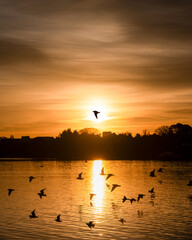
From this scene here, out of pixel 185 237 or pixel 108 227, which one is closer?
pixel 185 237

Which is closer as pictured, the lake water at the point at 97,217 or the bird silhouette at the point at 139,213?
the lake water at the point at 97,217

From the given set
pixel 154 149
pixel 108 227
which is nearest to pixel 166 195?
pixel 108 227

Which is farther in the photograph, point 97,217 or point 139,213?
point 139,213

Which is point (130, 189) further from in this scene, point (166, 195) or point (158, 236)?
point (158, 236)

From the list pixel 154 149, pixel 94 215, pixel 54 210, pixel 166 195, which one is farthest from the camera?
pixel 154 149

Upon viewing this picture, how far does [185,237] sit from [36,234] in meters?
11.9

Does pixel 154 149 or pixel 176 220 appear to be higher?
pixel 154 149

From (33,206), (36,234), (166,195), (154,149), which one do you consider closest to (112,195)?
(166,195)

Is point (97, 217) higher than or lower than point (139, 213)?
lower

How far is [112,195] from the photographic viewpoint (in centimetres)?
5653

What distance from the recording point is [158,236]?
102 ft

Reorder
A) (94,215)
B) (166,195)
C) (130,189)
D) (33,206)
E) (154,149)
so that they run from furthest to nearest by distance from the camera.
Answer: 1. (154,149)
2. (130,189)
3. (166,195)
4. (33,206)
5. (94,215)

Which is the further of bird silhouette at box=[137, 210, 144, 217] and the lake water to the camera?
bird silhouette at box=[137, 210, 144, 217]

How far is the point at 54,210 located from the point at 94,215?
541 cm
